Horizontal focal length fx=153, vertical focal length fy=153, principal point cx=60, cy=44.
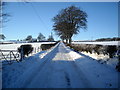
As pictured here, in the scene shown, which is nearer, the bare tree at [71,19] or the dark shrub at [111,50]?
the dark shrub at [111,50]

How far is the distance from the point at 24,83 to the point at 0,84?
106 cm

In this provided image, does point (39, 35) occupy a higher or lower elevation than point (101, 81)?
higher

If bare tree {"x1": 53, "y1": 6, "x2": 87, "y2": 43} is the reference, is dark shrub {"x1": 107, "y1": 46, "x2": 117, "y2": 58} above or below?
below

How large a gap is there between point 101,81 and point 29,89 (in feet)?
11.0

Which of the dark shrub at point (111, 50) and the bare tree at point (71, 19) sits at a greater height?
the bare tree at point (71, 19)

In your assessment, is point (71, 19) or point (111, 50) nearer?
point (111, 50)

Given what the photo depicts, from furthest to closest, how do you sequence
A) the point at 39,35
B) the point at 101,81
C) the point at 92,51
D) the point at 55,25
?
the point at 39,35 < the point at 55,25 < the point at 92,51 < the point at 101,81

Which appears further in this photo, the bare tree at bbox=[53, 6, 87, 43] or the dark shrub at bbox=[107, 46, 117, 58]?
the bare tree at bbox=[53, 6, 87, 43]

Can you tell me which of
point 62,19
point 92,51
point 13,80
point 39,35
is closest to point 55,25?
point 62,19

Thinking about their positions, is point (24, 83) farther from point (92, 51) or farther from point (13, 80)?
point (92, 51)

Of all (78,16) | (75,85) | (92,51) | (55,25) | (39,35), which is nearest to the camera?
(75,85)

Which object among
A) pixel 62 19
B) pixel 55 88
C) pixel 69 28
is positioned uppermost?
pixel 62 19

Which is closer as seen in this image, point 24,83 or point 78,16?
point 24,83

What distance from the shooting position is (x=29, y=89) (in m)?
6.04
